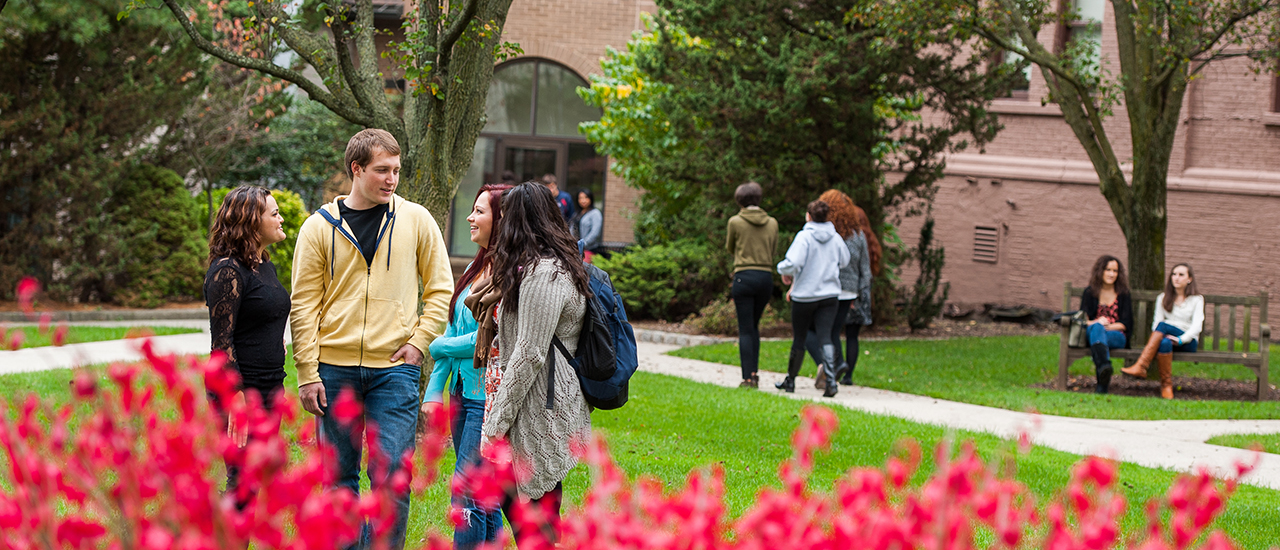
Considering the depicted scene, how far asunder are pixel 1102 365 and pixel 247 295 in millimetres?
9247

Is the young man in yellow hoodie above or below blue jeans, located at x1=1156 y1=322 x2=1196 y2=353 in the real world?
above

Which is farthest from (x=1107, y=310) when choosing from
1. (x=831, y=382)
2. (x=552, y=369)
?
(x=552, y=369)

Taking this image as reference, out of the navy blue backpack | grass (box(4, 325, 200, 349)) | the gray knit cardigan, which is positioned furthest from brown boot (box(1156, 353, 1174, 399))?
grass (box(4, 325, 200, 349))

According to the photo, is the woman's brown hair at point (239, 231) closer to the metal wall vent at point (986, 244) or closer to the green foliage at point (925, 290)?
the green foliage at point (925, 290)

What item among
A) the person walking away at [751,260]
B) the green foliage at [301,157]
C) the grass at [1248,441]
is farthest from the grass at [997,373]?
the green foliage at [301,157]

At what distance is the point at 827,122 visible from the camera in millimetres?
14750

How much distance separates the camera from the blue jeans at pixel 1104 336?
11117mm

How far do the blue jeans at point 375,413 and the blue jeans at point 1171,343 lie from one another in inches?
361

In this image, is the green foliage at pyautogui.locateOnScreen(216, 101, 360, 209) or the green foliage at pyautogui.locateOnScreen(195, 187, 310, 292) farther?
the green foliage at pyautogui.locateOnScreen(216, 101, 360, 209)

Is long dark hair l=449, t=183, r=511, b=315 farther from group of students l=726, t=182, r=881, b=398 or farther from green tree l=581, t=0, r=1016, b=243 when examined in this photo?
green tree l=581, t=0, r=1016, b=243

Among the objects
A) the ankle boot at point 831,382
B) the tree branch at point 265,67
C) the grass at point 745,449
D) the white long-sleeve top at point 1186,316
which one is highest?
the tree branch at point 265,67

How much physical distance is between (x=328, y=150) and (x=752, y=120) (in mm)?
10141

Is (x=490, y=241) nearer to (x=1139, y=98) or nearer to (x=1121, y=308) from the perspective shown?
(x=1121, y=308)

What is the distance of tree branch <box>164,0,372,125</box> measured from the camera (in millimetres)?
6242
